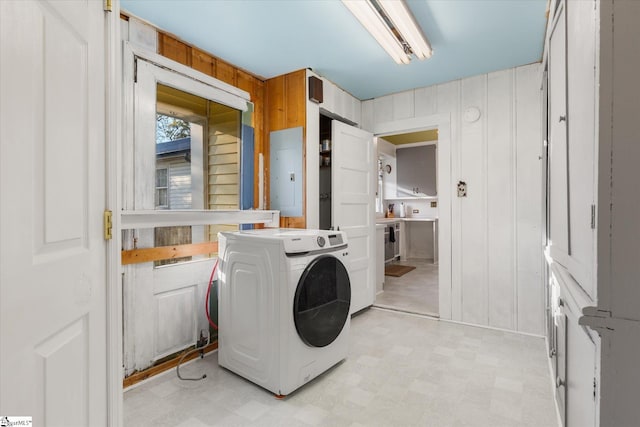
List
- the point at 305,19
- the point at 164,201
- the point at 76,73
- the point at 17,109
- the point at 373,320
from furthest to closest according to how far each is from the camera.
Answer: the point at 373,320
the point at 164,201
the point at 305,19
the point at 76,73
the point at 17,109

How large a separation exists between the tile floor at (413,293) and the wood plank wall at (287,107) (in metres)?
1.67

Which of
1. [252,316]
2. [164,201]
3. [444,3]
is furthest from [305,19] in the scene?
[252,316]

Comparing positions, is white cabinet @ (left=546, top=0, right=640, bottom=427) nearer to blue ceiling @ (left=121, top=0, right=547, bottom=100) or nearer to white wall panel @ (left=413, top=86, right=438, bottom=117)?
blue ceiling @ (left=121, top=0, right=547, bottom=100)

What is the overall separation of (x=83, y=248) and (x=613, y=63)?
155 cm

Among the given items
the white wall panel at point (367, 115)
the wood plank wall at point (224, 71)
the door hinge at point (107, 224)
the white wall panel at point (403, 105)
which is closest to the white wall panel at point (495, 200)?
the white wall panel at point (403, 105)

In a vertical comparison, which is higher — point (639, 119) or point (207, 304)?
point (639, 119)

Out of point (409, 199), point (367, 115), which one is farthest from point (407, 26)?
point (409, 199)

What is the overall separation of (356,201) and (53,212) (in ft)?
9.71

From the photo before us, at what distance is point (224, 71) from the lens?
2848 mm

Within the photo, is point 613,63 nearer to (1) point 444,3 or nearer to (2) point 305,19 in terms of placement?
(1) point 444,3

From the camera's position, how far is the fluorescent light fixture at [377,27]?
195 centimetres

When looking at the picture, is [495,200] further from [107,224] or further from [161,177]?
[107,224]

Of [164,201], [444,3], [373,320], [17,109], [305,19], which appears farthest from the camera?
[373,320]

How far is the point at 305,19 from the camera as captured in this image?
2.21 m
